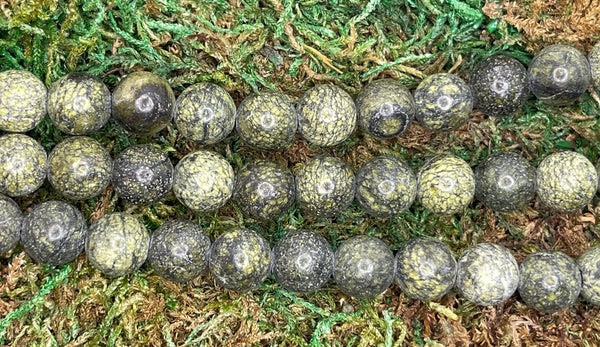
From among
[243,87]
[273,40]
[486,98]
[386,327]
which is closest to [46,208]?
[243,87]

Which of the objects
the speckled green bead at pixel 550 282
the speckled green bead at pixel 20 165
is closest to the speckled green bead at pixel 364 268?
the speckled green bead at pixel 550 282

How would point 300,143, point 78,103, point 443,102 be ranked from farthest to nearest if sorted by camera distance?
1. point 300,143
2. point 443,102
3. point 78,103

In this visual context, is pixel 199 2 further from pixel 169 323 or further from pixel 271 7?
pixel 169 323

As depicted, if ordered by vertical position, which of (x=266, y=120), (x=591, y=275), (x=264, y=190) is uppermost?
(x=266, y=120)

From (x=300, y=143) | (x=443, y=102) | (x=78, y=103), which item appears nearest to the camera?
(x=78, y=103)

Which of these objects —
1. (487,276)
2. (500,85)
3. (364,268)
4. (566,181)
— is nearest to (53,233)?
(364,268)

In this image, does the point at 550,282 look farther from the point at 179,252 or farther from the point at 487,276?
the point at 179,252

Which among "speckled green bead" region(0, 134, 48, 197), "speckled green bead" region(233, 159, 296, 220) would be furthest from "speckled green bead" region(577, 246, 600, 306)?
"speckled green bead" region(0, 134, 48, 197)
